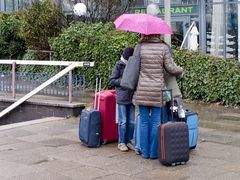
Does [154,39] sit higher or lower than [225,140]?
higher

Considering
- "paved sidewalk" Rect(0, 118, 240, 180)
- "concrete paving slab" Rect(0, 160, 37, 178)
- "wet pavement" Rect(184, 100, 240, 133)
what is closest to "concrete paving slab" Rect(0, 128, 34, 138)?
"paved sidewalk" Rect(0, 118, 240, 180)

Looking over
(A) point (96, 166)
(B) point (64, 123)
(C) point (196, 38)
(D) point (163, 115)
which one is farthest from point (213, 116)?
(C) point (196, 38)

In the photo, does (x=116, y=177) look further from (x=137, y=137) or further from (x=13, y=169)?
(x=13, y=169)

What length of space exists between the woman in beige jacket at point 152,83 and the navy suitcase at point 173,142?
377mm

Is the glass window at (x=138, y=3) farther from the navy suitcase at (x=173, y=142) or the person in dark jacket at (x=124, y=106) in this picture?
the navy suitcase at (x=173, y=142)

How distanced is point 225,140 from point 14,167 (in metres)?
3.40

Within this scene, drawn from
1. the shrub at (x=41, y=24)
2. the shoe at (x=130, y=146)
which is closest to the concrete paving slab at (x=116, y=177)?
the shoe at (x=130, y=146)

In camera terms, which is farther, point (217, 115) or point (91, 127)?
point (217, 115)

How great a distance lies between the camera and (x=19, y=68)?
53.3 feet

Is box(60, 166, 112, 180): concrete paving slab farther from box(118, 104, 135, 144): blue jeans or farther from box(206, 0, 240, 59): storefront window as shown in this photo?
box(206, 0, 240, 59): storefront window

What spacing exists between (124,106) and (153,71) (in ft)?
2.90

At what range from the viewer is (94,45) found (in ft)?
47.5

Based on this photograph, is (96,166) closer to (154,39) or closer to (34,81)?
(154,39)

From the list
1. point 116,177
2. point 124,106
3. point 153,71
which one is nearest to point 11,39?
point 124,106
